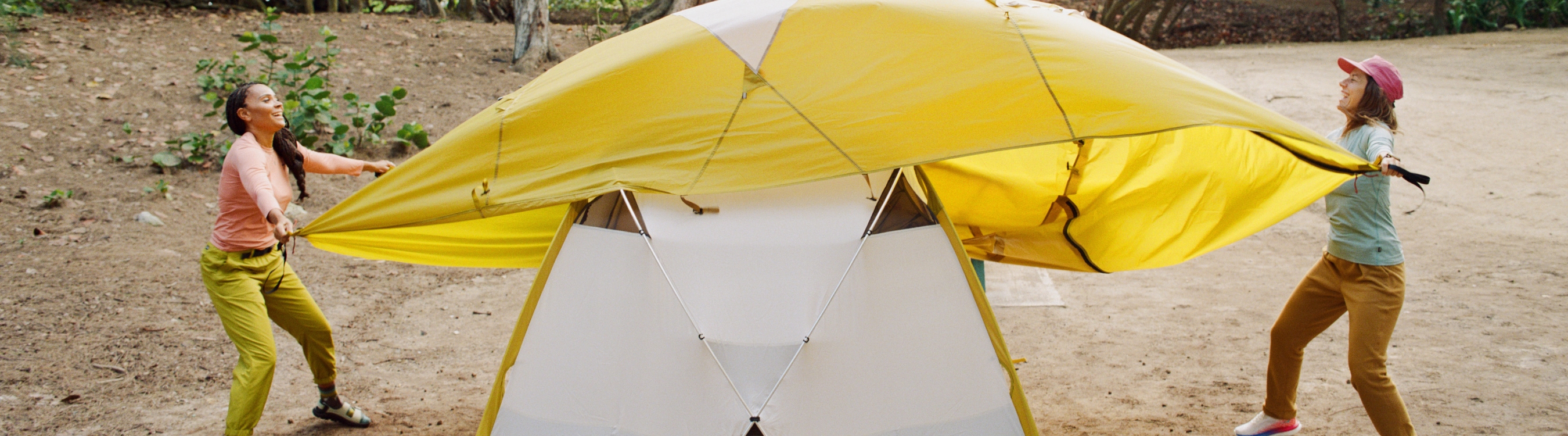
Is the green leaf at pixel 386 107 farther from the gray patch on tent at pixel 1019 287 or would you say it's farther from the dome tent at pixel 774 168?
the gray patch on tent at pixel 1019 287

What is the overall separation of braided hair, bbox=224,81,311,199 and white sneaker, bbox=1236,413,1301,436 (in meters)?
3.93

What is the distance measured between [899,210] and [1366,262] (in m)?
1.65

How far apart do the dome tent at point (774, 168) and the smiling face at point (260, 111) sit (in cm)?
39

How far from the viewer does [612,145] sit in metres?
3.32

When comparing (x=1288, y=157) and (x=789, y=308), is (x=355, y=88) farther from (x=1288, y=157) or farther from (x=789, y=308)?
(x=1288, y=157)

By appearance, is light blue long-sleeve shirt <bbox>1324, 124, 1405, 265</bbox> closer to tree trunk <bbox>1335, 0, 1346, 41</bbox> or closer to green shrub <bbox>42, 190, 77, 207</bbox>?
green shrub <bbox>42, 190, 77, 207</bbox>

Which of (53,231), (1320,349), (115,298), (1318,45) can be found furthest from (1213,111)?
(1318,45)

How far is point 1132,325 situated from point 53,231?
21.9 ft

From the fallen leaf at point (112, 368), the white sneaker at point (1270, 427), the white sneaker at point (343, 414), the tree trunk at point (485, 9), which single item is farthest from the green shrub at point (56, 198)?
the white sneaker at point (1270, 427)

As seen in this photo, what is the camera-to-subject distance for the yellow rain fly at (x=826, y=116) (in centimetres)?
313

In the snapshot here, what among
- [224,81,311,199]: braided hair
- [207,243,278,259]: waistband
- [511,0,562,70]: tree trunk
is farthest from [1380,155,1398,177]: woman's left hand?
[511,0,562,70]: tree trunk

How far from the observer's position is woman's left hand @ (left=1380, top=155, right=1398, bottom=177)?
3029 mm

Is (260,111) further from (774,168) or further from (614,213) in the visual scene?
(774,168)

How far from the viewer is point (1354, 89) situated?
3.43 meters
